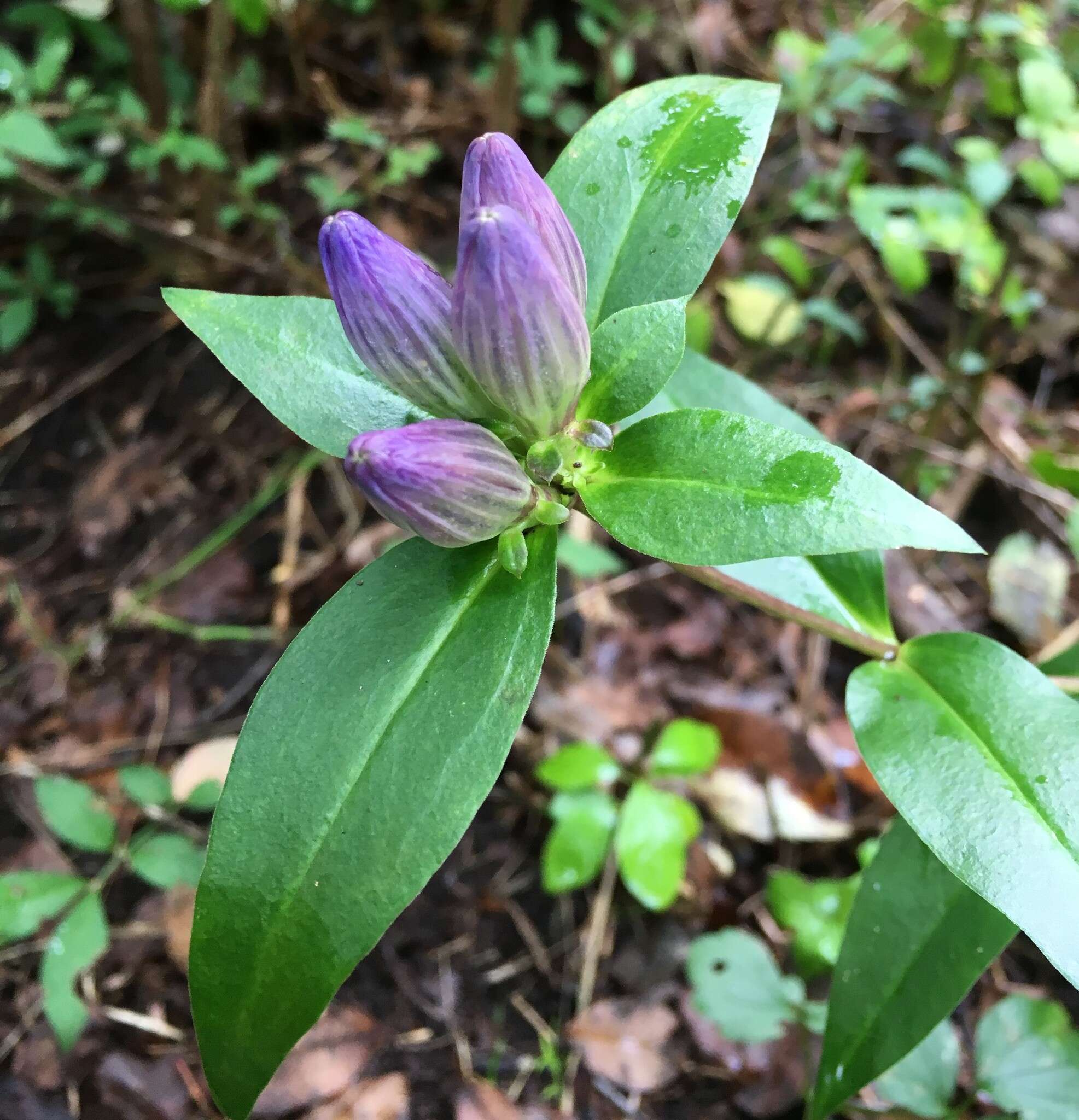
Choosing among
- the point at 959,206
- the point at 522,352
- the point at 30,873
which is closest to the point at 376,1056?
the point at 30,873

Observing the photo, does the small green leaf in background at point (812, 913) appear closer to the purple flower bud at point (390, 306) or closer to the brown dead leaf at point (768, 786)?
the brown dead leaf at point (768, 786)

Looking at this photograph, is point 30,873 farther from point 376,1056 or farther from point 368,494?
point 368,494

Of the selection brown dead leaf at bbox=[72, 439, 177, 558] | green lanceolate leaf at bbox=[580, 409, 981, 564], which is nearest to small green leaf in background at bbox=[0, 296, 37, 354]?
brown dead leaf at bbox=[72, 439, 177, 558]

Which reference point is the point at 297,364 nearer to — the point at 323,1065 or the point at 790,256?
the point at 323,1065

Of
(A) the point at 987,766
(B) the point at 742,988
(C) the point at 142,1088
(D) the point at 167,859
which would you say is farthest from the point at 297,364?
(C) the point at 142,1088

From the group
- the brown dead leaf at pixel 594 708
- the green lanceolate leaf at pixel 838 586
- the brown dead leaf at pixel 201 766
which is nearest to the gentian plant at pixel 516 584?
the green lanceolate leaf at pixel 838 586

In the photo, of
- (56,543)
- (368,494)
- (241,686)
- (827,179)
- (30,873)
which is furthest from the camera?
(827,179)
